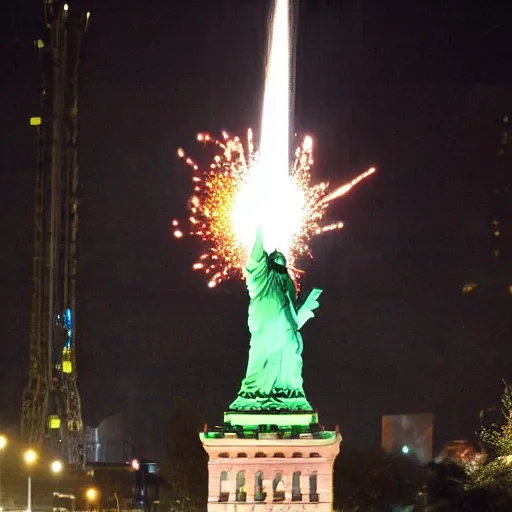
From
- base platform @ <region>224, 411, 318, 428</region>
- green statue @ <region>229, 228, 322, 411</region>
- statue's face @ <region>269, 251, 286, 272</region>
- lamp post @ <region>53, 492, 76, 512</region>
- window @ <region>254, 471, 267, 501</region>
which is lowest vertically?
window @ <region>254, 471, 267, 501</region>

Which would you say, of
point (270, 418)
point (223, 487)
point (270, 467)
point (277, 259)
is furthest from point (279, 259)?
point (223, 487)

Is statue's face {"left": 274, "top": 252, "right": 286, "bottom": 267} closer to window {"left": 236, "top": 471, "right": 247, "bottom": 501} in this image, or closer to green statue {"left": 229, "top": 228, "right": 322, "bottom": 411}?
green statue {"left": 229, "top": 228, "right": 322, "bottom": 411}

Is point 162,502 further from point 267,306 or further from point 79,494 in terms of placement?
point 267,306

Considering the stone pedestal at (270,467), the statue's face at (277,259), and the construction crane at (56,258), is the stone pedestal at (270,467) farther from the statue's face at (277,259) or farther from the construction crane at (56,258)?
the construction crane at (56,258)

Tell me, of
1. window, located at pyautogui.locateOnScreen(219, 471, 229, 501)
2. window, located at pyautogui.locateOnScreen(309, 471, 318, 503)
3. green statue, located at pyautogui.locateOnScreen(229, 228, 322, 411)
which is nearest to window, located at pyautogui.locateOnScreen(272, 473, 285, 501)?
window, located at pyautogui.locateOnScreen(309, 471, 318, 503)

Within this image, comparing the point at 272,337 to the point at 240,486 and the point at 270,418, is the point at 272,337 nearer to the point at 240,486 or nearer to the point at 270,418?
the point at 270,418

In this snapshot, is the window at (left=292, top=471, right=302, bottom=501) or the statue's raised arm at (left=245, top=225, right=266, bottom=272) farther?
the statue's raised arm at (left=245, top=225, right=266, bottom=272)

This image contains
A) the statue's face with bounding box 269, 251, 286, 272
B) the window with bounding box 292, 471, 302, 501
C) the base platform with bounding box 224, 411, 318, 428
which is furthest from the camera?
the statue's face with bounding box 269, 251, 286, 272

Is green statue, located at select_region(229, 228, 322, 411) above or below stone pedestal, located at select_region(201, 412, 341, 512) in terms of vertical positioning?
above
